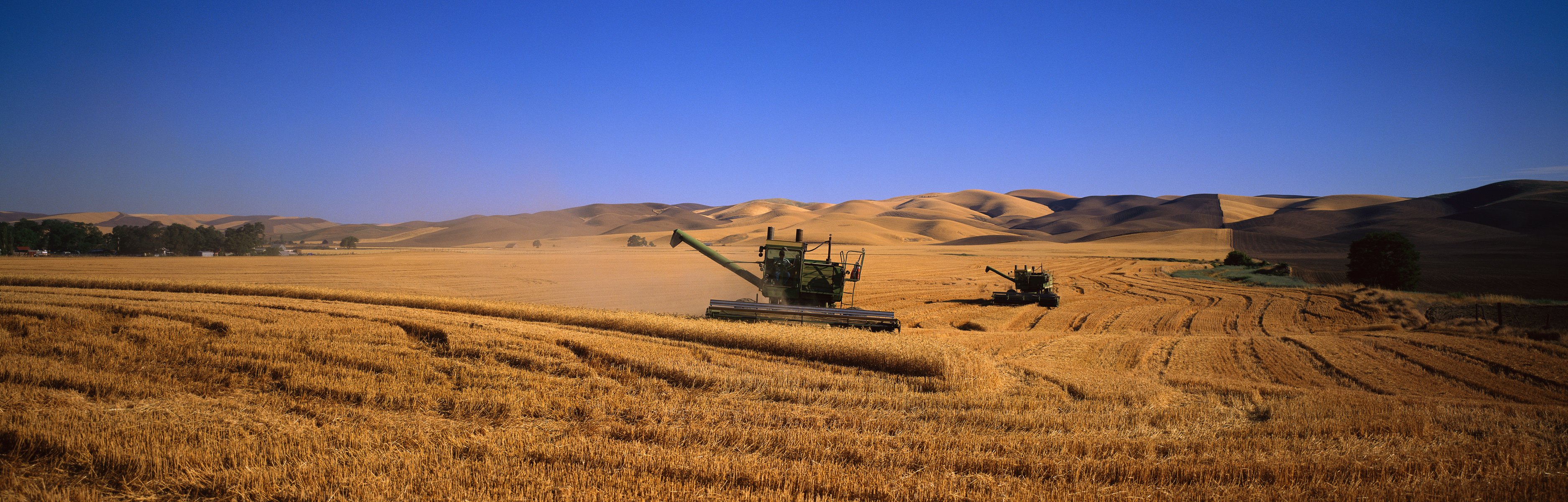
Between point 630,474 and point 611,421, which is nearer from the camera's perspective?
point 630,474

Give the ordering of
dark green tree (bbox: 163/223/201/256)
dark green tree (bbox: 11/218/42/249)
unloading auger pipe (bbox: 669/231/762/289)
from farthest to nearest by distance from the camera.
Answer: dark green tree (bbox: 163/223/201/256) < dark green tree (bbox: 11/218/42/249) < unloading auger pipe (bbox: 669/231/762/289)

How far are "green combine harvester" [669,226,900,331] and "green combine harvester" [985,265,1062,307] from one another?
1097 cm

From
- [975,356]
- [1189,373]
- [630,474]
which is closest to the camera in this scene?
[630,474]

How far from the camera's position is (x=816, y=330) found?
13.1 m

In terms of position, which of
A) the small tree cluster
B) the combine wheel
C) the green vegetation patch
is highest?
the small tree cluster

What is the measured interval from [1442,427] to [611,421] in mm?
9369

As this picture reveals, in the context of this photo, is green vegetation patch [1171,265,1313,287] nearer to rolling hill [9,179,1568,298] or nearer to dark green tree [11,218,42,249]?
rolling hill [9,179,1568,298]

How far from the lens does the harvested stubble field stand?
5.27 meters

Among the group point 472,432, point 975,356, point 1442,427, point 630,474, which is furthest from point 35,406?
point 1442,427

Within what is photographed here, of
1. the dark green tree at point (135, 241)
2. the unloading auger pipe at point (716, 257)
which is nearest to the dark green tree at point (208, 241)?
the dark green tree at point (135, 241)

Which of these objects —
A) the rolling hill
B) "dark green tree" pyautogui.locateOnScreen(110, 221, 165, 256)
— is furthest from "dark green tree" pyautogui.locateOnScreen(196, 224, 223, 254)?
the rolling hill

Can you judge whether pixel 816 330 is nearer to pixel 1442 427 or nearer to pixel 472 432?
pixel 472 432

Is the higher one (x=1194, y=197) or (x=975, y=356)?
(x=1194, y=197)

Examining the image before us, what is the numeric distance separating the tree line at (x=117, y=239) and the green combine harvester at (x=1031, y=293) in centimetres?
7033
